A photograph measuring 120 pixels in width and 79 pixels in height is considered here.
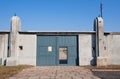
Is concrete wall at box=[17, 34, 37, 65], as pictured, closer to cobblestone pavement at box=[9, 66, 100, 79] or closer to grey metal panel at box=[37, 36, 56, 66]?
grey metal panel at box=[37, 36, 56, 66]

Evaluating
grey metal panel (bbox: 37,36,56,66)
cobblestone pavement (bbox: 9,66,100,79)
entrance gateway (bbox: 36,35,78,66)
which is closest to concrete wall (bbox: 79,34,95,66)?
entrance gateway (bbox: 36,35,78,66)

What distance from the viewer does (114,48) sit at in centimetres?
2438

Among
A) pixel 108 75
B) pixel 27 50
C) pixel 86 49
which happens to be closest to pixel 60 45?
pixel 86 49

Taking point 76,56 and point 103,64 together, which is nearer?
point 103,64

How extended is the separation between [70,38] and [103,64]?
4661mm

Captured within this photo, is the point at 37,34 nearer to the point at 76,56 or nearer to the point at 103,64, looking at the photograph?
the point at 76,56

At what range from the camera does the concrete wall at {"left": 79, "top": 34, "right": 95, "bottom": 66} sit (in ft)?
79.2

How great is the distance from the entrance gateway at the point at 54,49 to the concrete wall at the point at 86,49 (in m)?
0.60

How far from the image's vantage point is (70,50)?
2459 cm

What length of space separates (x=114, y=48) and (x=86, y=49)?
311 centimetres

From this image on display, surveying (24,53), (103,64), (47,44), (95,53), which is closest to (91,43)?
(95,53)

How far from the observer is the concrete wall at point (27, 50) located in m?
24.0

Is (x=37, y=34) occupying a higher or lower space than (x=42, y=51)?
higher

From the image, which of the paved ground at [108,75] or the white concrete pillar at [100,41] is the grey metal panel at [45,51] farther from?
the paved ground at [108,75]
